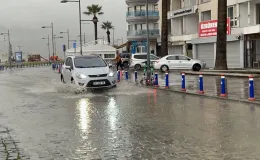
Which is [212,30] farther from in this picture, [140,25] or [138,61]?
[140,25]

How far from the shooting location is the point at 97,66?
19969 millimetres

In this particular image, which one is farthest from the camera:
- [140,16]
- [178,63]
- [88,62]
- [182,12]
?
Answer: [140,16]

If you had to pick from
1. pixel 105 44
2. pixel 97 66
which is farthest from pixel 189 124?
pixel 105 44

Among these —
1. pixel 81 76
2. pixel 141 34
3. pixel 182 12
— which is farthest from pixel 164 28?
pixel 141 34

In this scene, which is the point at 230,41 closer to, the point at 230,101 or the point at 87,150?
the point at 230,101

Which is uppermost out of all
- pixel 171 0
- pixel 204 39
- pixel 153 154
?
pixel 171 0

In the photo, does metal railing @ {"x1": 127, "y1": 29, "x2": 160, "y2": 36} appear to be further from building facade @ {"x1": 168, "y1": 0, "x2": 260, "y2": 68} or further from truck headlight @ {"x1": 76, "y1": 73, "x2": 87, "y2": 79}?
truck headlight @ {"x1": 76, "y1": 73, "x2": 87, "y2": 79}

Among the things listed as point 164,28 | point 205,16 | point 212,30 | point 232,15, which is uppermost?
point 205,16

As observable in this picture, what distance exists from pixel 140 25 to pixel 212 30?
28.1 m

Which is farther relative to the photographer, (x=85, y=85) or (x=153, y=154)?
(x=85, y=85)

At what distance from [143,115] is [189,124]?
187 centimetres

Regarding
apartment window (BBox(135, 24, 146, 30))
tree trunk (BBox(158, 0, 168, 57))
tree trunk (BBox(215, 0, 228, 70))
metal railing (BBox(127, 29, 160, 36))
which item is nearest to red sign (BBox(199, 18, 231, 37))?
tree trunk (BBox(158, 0, 168, 57))

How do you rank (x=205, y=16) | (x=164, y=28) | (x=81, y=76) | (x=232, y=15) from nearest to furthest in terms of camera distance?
(x=81, y=76) → (x=164, y=28) → (x=232, y=15) → (x=205, y=16)

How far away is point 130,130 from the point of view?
893cm
